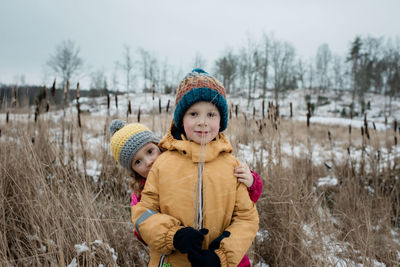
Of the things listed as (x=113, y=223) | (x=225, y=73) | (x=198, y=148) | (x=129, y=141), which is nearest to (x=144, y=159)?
(x=129, y=141)

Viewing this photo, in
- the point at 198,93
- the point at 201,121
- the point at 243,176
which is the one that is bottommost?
the point at 243,176

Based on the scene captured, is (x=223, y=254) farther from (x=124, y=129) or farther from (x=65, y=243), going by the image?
(x=65, y=243)

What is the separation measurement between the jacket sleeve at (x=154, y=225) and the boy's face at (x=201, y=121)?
0.33 metres

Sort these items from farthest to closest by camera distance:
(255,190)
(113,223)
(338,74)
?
1. (338,74)
2. (113,223)
3. (255,190)

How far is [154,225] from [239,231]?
386mm

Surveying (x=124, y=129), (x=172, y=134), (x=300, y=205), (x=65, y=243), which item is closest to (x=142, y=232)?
(x=172, y=134)

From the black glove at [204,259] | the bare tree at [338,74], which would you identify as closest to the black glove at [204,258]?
the black glove at [204,259]

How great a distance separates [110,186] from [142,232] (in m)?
1.78

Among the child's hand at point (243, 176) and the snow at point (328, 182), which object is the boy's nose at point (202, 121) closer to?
the child's hand at point (243, 176)

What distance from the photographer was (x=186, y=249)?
0.80m

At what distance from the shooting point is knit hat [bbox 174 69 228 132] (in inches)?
39.0

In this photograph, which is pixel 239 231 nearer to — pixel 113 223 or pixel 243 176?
pixel 243 176

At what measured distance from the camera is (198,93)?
99 centimetres

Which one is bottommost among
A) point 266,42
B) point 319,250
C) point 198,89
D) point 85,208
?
point 319,250
